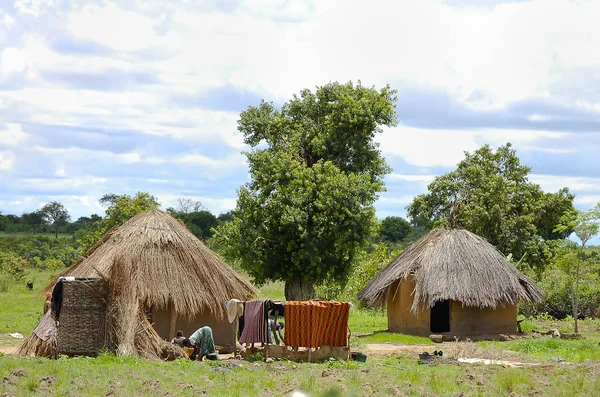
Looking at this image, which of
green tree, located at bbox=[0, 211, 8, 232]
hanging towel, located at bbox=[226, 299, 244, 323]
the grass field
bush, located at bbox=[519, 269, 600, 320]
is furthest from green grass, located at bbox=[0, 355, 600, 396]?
green tree, located at bbox=[0, 211, 8, 232]

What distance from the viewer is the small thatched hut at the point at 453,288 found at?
22625mm

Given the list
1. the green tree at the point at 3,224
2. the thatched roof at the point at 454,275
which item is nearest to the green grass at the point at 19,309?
the thatched roof at the point at 454,275

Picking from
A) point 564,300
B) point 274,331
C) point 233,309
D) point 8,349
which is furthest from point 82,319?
point 564,300

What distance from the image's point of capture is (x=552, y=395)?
493 inches

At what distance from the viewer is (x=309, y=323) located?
16.2 meters

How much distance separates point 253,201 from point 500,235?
1008 cm

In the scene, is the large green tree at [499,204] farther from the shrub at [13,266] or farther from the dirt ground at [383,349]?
the shrub at [13,266]

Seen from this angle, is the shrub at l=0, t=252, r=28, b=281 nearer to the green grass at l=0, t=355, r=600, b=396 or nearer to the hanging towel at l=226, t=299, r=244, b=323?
the hanging towel at l=226, t=299, r=244, b=323

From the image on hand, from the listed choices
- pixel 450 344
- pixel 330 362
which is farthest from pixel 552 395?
pixel 450 344

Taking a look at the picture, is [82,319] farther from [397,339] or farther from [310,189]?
[310,189]

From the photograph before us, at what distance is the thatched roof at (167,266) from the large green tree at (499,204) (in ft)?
46.1

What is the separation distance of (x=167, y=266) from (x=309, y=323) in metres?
3.53

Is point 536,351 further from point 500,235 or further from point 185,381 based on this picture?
point 500,235

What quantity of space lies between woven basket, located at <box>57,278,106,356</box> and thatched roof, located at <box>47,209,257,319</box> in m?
0.66
